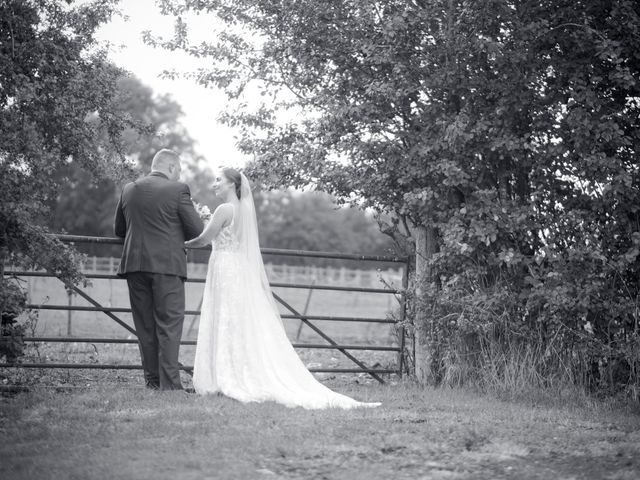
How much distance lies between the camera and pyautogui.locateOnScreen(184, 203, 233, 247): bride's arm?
731 centimetres

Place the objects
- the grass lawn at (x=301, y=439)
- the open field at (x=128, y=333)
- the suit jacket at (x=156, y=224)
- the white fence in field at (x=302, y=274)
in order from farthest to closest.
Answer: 1. the white fence in field at (x=302, y=274)
2. the open field at (x=128, y=333)
3. the suit jacket at (x=156, y=224)
4. the grass lawn at (x=301, y=439)

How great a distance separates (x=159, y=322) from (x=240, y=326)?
2.48 ft

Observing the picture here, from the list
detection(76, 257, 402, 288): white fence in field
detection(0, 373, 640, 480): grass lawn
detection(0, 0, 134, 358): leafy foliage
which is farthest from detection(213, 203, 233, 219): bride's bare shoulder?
detection(76, 257, 402, 288): white fence in field

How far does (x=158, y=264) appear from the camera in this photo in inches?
277

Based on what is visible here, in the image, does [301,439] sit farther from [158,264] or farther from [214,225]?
[214,225]

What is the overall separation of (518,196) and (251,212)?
2913mm

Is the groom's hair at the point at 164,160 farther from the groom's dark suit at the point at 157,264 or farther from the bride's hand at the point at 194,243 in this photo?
the bride's hand at the point at 194,243

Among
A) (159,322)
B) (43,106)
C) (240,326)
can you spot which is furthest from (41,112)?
(240,326)

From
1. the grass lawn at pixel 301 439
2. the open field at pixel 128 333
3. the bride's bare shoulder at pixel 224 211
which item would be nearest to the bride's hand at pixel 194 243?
the bride's bare shoulder at pixel 224 211

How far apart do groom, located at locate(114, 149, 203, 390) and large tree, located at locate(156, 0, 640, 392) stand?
1.98m

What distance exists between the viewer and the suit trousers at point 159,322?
Answer: 705 cm

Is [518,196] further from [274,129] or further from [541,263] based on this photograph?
[274,129]

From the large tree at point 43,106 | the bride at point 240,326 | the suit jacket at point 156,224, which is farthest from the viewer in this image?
the suit jacket at point 156,224

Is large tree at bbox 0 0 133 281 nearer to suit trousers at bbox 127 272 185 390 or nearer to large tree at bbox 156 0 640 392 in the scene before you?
suit trousers at bbox 127 272 185 390
